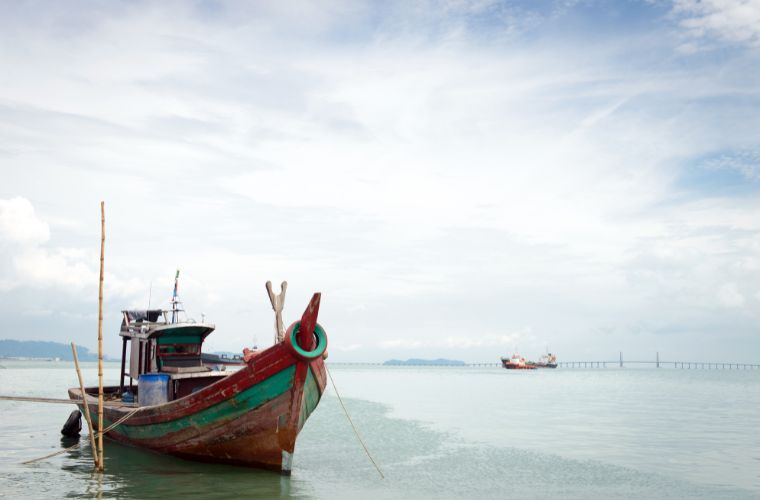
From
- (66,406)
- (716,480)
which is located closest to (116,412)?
(716,480)

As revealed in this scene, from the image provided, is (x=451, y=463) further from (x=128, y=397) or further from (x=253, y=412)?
(x=128, y=397)

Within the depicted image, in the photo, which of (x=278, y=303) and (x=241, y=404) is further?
(x=278, y=303)

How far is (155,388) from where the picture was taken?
64.0 ft

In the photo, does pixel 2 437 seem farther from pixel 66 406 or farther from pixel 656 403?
pixel 656 403

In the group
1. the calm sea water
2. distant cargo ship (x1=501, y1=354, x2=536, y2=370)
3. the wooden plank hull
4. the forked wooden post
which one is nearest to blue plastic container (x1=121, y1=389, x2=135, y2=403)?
the calm sea water

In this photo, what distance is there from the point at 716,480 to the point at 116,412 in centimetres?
1874

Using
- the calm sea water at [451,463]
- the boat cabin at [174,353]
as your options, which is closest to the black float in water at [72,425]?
the calm sea water at [451,463]

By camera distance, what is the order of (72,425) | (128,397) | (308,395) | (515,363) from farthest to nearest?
(515,363)
(72,425)
(128,397)
(308,395)

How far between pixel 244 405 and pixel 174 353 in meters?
5.73

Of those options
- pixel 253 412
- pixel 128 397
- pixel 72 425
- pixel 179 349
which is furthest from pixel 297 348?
pixel 72 425

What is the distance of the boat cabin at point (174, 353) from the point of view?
65.4ft

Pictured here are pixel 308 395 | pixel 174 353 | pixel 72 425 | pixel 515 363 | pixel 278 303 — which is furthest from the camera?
pixel 515 363

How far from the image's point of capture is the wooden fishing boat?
15922 millimetres

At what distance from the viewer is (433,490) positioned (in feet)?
55.1
